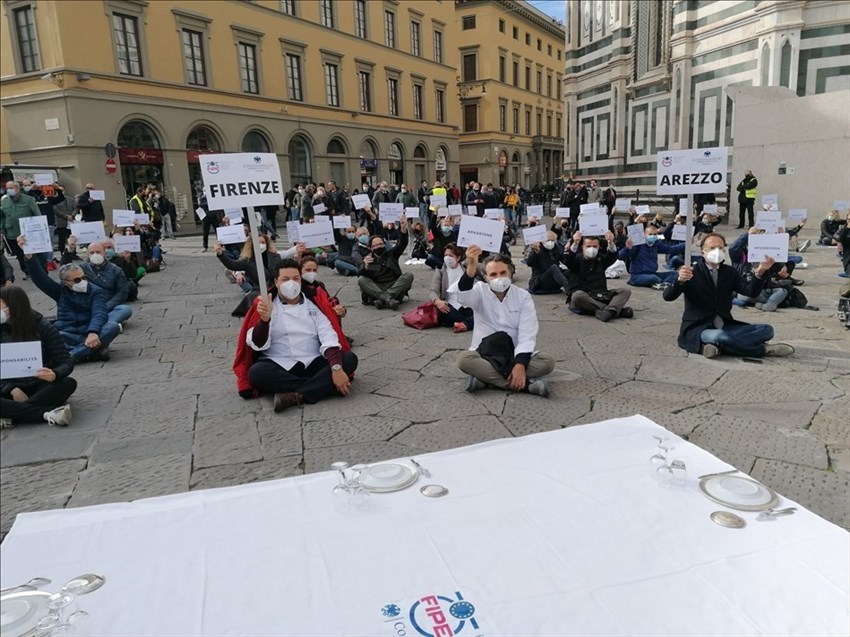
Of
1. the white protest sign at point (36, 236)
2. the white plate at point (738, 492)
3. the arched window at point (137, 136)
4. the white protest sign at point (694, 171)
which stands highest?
the arched window at point (137, 136)

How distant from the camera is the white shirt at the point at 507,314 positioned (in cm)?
438

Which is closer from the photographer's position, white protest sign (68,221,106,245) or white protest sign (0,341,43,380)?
white protest sign (0,341,43,380)

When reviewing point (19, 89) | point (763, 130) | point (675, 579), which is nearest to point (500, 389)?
point (675, 579)

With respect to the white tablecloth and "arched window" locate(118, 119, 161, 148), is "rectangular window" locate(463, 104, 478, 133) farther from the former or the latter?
the white tablecloth

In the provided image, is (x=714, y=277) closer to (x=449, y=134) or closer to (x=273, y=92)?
(x=273, y=92)

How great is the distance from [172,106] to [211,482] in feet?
64.7

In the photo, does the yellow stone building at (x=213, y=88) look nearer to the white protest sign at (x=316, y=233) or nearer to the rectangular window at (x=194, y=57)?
the rectangular window at (x=194, y=57)

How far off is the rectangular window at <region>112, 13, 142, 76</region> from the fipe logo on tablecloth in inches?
802

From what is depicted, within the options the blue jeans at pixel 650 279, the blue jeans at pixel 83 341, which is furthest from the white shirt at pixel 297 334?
the blue jeans at pixel 650 279

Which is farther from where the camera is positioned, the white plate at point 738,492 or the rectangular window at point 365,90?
the rectangular window at point 365,90

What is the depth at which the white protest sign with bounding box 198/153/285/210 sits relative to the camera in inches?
166

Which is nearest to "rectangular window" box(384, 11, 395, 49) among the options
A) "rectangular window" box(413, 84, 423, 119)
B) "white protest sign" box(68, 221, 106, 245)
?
"rectangular window" box(413, 84, 423, 119)

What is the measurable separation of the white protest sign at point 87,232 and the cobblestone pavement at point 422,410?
1.09 m

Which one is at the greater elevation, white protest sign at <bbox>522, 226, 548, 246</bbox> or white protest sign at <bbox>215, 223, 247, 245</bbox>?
white protest sign at <bbox>215, 223, 247, 245</bbox>
